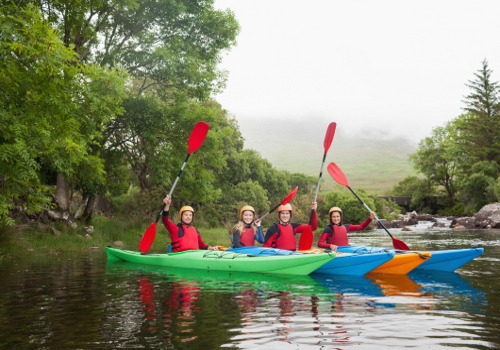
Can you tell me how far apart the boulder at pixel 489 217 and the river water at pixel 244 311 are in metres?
21.5

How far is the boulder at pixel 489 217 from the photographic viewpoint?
97.3ft

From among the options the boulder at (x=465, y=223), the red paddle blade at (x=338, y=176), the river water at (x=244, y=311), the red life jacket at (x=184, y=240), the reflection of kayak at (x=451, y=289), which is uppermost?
the red paddle blade at (x=338, y=176)

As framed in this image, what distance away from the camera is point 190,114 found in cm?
1798

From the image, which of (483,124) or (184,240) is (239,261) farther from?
(483,124)

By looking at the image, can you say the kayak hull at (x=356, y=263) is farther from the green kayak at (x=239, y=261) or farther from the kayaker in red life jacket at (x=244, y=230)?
the kayaker in red life jacket at (x=244, y=230)

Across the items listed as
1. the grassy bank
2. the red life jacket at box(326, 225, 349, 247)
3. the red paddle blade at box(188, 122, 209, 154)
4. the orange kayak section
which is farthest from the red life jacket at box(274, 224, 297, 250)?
the grassy bank

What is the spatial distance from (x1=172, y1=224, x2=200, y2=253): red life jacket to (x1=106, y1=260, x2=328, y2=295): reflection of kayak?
52 centimetres

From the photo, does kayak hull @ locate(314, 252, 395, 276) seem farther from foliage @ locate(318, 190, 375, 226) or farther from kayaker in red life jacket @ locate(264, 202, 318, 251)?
foliage @ locate(318, 190, 375, 226)

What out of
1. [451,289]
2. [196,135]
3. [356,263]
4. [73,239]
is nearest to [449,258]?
[356,263]

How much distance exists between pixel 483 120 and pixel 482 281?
150 feet

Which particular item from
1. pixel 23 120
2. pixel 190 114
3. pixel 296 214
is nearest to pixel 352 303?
pixel 23 120

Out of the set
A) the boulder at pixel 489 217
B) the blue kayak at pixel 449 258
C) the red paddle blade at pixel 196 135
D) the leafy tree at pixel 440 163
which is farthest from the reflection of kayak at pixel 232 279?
A: the leafy tree at pixel 440 163

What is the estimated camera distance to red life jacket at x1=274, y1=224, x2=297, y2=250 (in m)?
11.3

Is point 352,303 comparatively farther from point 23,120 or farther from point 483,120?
point 483,120
